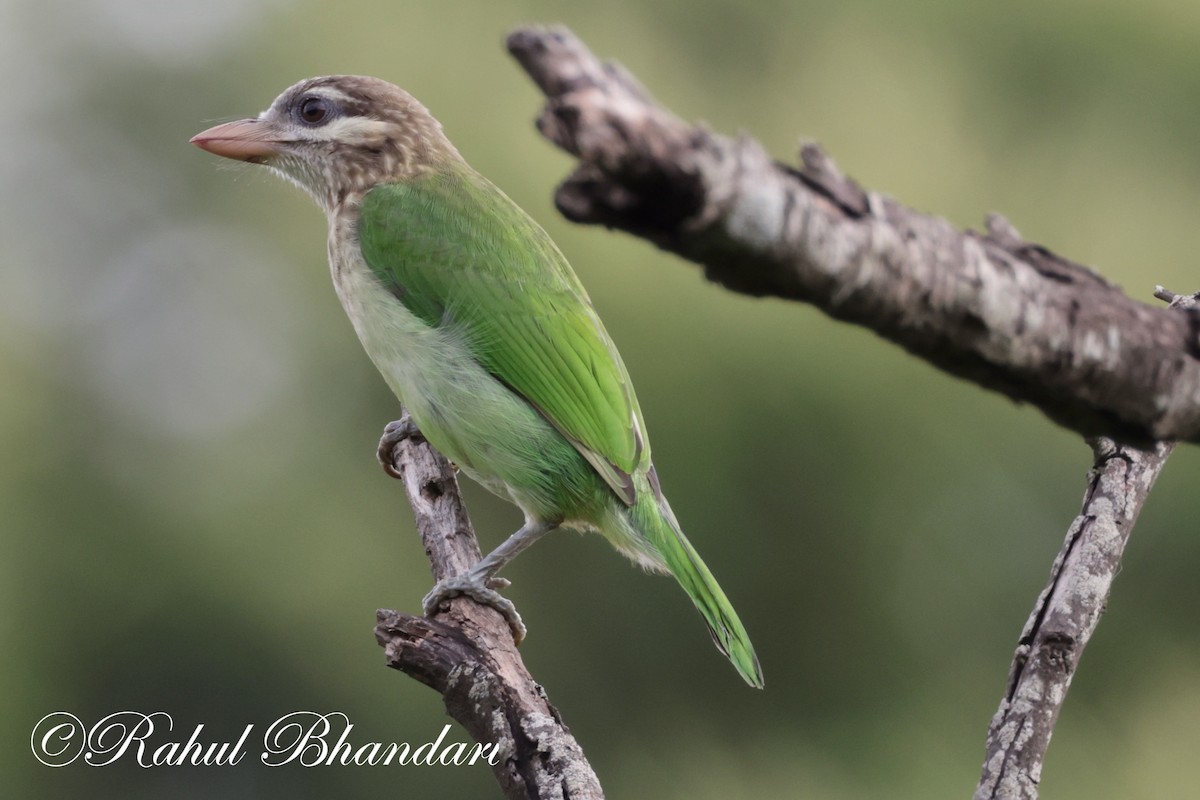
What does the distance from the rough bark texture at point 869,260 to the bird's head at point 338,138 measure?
9.53 ft

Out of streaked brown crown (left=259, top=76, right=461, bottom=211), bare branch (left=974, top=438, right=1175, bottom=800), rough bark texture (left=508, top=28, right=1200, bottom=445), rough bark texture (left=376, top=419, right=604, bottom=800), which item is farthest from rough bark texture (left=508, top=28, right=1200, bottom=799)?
streaked brown crown (left=259, top=76, right=461, bottom=211)

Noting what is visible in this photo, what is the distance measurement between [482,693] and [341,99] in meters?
2.40

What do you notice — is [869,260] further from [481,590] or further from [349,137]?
[349,137]

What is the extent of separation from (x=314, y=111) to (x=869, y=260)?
3.32 m

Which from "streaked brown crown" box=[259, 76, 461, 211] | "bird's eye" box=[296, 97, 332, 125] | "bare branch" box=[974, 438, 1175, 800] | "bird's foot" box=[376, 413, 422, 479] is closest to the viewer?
"bare branch" box=[974, 438, 1175, 800]

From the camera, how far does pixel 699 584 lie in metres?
3.53

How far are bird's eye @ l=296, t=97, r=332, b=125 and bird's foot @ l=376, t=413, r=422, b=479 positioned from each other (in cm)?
112

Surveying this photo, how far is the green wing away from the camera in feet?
11.9

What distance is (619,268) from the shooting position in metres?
7.48

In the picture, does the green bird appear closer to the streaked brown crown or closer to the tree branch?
the streaked brown crown

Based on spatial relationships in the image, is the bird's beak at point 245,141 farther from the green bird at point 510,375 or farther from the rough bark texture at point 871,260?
the rough bark texture at point 871,260

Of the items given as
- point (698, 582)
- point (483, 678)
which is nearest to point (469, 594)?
point (483, 678)

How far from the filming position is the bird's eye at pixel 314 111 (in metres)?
4.42

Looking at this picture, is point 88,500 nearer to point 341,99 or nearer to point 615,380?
point 341,99
